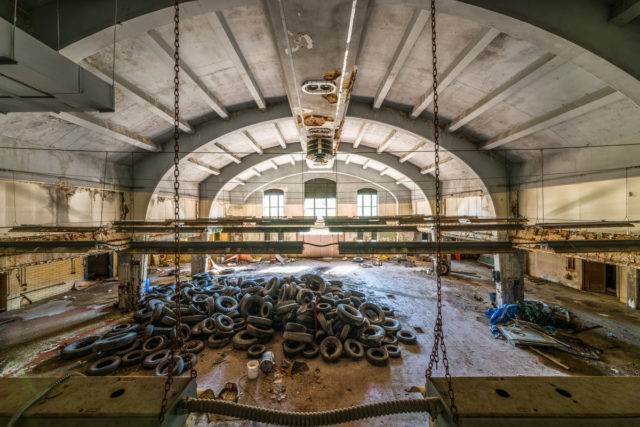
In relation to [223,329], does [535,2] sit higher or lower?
higher

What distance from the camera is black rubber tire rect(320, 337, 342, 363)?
5.02 metres

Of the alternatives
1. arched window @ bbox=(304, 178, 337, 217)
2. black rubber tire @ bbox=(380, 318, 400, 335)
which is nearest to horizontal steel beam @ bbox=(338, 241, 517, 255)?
black rubber tire @ bbox=(380, 318, 400, 335)

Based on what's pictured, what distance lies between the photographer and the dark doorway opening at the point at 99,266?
11.2 meters

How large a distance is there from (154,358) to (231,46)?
697 centimetres

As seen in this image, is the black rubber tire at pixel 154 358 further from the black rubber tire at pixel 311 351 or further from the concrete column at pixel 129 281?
the concrete column at pixel 129 281

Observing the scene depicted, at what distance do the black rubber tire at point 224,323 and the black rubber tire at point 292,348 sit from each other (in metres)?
1.50

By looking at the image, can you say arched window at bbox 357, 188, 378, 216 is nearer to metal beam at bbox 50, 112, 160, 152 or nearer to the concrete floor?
the concrete floor

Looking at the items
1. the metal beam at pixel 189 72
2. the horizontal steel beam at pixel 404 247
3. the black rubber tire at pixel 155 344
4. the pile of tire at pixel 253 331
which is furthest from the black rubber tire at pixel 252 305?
the metal beam at pixel 189 72

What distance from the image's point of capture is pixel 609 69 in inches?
141

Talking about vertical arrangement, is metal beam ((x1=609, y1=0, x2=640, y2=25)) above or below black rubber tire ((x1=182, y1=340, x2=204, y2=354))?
above

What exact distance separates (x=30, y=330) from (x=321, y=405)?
8017 mm

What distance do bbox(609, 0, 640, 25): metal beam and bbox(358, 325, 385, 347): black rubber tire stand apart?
22.0 feet

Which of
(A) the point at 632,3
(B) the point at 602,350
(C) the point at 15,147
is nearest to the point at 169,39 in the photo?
(C) the point at 15,147

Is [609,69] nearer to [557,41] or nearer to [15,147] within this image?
[557,41]
